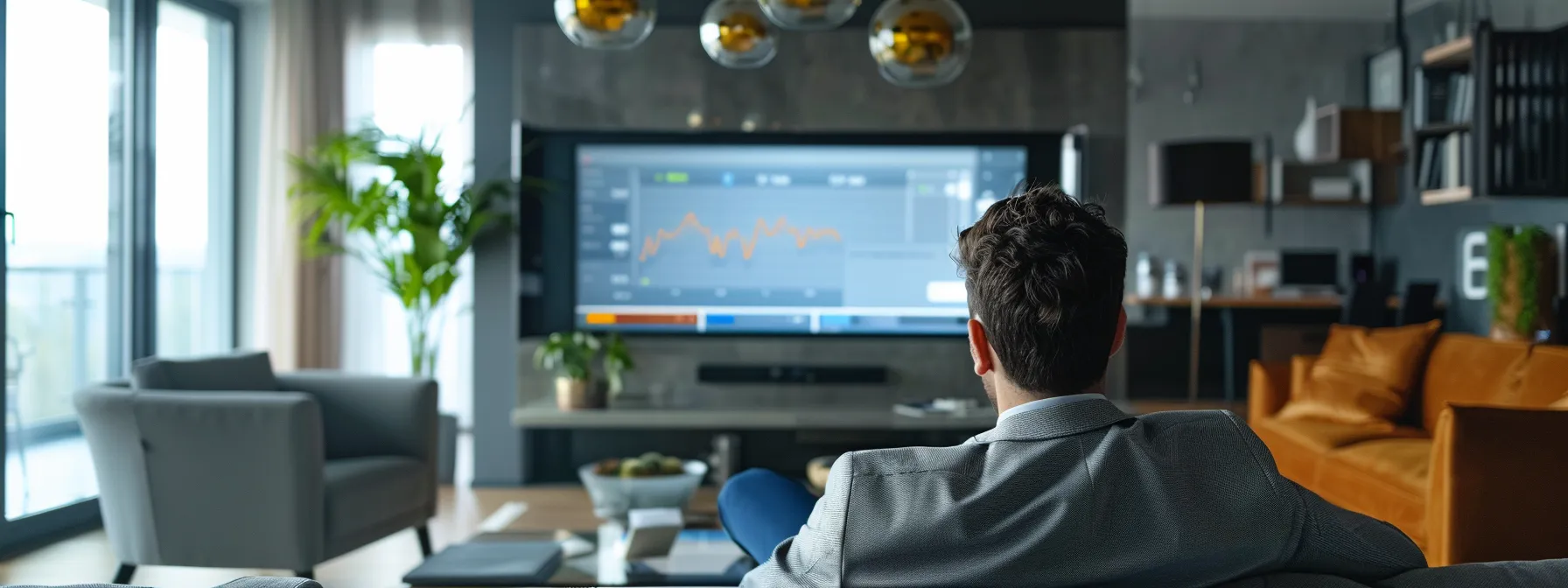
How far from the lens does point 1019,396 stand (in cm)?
115

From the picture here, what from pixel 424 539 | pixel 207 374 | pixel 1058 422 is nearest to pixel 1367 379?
pixel 424 539

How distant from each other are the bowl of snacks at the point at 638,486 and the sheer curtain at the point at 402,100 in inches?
116

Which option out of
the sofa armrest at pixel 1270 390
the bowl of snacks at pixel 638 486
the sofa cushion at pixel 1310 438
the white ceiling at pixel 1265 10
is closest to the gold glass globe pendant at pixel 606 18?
the bowl of snacks at pixel 638 486

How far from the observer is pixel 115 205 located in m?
4.34

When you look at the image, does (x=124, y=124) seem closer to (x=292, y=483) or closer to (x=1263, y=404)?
(x=292, y=483)

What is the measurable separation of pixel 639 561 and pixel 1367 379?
262 cm

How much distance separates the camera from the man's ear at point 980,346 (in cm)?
116

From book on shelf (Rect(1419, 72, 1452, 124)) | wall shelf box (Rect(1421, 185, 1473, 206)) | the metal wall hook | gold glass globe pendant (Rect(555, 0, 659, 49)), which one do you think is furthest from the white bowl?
the metal wall hook

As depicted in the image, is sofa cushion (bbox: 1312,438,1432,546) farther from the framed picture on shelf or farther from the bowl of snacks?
the framed picture on shelf

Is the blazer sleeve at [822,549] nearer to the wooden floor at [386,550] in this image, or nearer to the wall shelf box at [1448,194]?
the wooden floor at [386,550]

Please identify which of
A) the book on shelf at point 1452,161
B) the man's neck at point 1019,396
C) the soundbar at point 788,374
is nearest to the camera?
the man's neck at point 1019,396

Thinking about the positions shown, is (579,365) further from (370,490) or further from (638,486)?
(638,486)

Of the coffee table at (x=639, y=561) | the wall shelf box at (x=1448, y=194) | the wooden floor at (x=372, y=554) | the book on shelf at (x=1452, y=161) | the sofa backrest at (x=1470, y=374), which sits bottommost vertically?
the wooden floor at (x=372, y=554)

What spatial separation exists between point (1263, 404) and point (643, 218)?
8.04 ft
